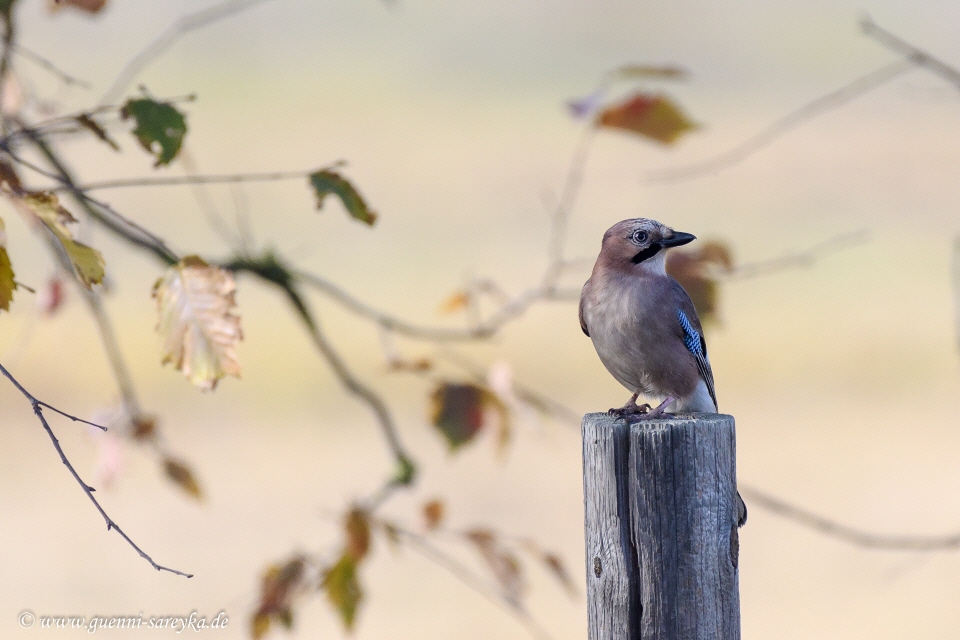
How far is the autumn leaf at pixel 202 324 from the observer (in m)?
2.97

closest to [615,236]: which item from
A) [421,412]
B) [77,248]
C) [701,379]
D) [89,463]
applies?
[701,379]

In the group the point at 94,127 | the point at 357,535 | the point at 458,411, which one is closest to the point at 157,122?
the point at 94,127

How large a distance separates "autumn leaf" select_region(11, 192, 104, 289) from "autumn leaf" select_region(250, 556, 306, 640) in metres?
1.92

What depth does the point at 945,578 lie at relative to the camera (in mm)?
10570

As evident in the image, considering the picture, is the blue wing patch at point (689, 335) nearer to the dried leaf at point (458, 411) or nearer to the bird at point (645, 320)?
the bird at point (645, 320)

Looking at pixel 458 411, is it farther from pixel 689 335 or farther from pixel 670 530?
pixel 670 530

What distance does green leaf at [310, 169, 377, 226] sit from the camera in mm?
3209

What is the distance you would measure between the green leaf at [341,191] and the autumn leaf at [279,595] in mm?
1693

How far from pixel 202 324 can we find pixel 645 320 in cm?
146

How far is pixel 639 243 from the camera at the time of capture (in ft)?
12.4

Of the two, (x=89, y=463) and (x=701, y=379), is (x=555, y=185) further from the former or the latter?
(x=701, y=379)

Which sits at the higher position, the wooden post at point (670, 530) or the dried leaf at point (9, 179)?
the dried leaf at point (9, 179)

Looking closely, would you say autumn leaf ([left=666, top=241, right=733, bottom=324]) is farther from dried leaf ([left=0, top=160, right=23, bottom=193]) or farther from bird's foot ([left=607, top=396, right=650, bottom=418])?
dried leaf ([left=0, top=160, right=23, bottom=193])

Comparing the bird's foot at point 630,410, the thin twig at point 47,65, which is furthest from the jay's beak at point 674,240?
the thin twig at point 47,65
